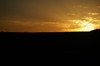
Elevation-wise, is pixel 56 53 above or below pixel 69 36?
below

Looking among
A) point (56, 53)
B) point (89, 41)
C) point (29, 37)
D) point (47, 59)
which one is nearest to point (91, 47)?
point (89, 41)

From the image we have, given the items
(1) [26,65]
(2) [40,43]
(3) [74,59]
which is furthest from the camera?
(2) [40,43]

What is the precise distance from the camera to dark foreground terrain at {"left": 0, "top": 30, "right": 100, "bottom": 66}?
11.6 metres

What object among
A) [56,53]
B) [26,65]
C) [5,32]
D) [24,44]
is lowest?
[26,65]

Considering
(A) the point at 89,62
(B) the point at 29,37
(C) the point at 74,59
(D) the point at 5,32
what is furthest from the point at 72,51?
(D) the point at 5,32

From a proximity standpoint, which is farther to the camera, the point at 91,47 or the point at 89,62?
the point at 91,47

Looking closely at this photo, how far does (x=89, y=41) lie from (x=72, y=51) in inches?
85.3

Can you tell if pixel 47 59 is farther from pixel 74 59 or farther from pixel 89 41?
pixel 89 41

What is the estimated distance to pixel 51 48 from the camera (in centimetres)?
1245

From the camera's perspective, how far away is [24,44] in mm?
12367

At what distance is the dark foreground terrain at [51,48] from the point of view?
11.6 metres

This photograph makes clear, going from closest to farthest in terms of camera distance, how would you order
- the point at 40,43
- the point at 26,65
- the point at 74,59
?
the point at 26,65, the point at 74,59, the point at 40,43

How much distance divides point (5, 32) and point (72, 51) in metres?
6.58

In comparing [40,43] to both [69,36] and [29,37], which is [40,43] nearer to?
[29,37]
